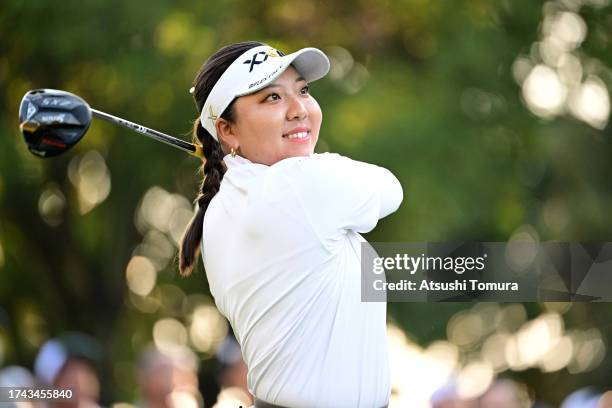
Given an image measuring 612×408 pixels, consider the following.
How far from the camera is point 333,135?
823 cm

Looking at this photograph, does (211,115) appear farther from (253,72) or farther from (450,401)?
(450,401)

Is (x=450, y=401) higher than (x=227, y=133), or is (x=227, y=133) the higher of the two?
(x=450, y=401)

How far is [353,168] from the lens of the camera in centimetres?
310

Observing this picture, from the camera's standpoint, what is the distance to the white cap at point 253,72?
3.24m

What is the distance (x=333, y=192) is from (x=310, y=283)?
0.24 metres

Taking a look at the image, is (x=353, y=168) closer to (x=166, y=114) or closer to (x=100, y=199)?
(x=166, y=114)

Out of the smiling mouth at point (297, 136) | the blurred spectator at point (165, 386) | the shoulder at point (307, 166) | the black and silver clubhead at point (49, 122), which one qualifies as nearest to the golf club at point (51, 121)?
the black and silver clubhead at point (49, 122)

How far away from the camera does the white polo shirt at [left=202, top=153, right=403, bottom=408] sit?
3.04m

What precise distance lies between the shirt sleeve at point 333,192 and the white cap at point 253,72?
294mm

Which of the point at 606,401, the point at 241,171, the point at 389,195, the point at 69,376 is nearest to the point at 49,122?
the point at 241,171

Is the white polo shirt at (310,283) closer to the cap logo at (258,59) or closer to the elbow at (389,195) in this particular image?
the elbow at (389,195)

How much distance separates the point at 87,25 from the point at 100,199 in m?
1.55

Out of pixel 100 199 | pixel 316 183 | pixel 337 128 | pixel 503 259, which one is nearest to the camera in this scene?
pixel 316 183

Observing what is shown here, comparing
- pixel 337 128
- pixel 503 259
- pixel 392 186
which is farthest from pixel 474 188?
pixel 392 186
